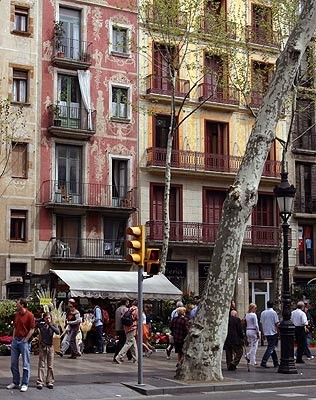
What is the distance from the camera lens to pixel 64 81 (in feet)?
120

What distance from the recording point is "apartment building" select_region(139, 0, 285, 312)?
3816 centimetres

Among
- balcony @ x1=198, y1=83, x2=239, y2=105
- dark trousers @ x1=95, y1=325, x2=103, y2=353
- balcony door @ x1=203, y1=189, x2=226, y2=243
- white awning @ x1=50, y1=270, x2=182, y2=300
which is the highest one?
balcony @ x1=198, y1=83, x2=239, y2=105

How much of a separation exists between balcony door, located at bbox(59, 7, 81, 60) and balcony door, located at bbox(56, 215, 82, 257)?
7.87 metres

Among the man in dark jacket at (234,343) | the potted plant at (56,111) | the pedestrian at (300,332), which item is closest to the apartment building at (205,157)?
the potted plant at (56,111)

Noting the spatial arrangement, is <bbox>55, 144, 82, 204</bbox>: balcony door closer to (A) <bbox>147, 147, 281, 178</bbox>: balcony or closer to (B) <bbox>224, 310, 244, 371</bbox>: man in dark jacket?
(A) <bbox>147, 147, 281, 178</bbox>: balcony

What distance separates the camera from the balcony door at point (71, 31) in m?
36.8

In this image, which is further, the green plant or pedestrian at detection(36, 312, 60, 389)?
the green plant

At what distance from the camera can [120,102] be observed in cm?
3831

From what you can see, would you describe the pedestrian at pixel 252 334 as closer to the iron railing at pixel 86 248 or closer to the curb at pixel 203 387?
the curb at pixel 203 387

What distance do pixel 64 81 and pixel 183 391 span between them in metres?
23.5

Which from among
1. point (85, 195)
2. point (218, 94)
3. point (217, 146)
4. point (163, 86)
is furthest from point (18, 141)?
point (218, 94)

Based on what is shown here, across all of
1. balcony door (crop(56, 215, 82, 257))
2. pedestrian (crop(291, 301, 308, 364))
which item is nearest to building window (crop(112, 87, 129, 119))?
balcony door (crop(56, 215, 82, 257))

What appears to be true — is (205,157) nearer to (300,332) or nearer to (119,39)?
(119,39)

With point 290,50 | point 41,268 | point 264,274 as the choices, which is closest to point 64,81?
point 41,268
